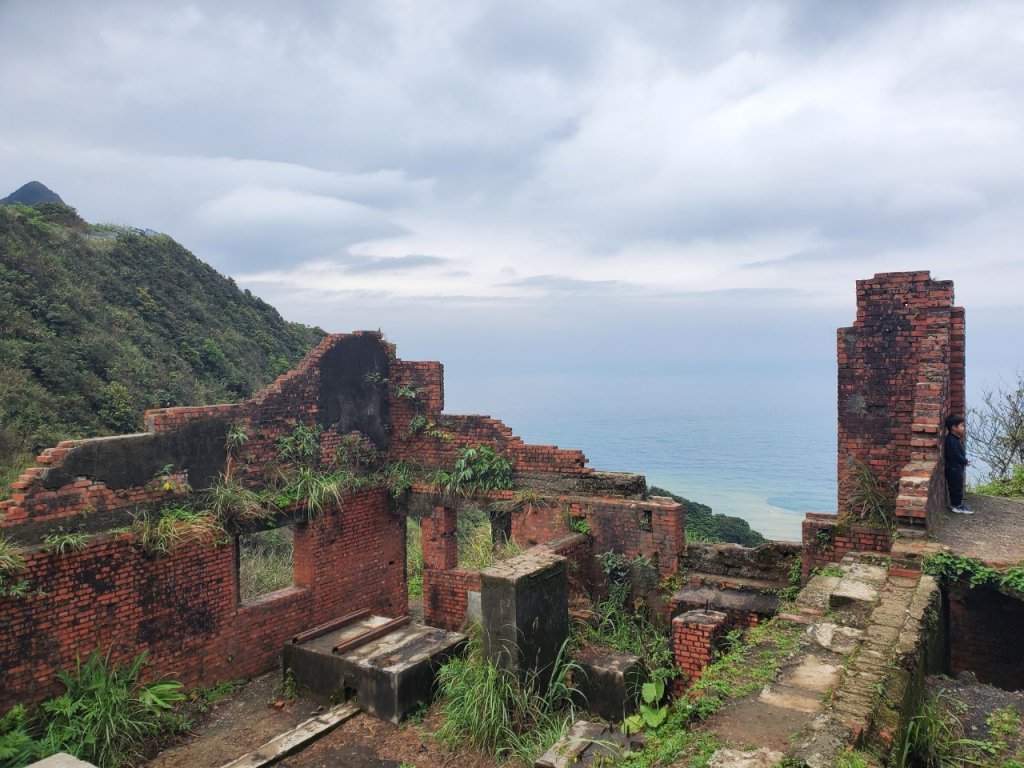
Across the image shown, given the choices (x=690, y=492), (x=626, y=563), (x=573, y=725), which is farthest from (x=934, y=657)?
(x=690, y=492)

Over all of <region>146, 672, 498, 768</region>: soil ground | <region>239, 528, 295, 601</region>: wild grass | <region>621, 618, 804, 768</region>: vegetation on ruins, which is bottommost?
<region>239, 528, 295, 601</region>: wild grass

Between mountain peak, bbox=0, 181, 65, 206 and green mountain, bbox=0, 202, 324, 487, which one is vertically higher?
mountain peak, bbox=0, 181, 65, 206

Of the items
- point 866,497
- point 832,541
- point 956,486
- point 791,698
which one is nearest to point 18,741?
point 791,698

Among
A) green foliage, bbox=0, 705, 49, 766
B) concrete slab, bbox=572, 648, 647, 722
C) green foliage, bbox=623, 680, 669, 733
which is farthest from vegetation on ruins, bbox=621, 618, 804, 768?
green foliage, bbox=0, 705, 49, 766

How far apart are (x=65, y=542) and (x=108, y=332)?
17615 mm

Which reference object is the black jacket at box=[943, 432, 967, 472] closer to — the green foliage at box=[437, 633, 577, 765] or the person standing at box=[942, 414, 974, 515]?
the person standing at box=[942, 414, 974, 515]

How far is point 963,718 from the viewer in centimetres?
439

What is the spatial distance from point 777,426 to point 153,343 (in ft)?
Result: 379

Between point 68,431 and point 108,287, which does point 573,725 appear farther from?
point 108,287

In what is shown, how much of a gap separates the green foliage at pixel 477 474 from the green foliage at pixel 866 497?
14.6 ft

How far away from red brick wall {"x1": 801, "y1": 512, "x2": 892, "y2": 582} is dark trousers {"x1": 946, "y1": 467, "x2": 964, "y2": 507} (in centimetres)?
122

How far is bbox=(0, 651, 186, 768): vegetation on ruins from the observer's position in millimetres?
6145

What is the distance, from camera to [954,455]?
7434 mm

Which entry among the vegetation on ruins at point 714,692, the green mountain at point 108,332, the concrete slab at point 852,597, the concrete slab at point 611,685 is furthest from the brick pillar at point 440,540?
the green mountain at point 108,332
